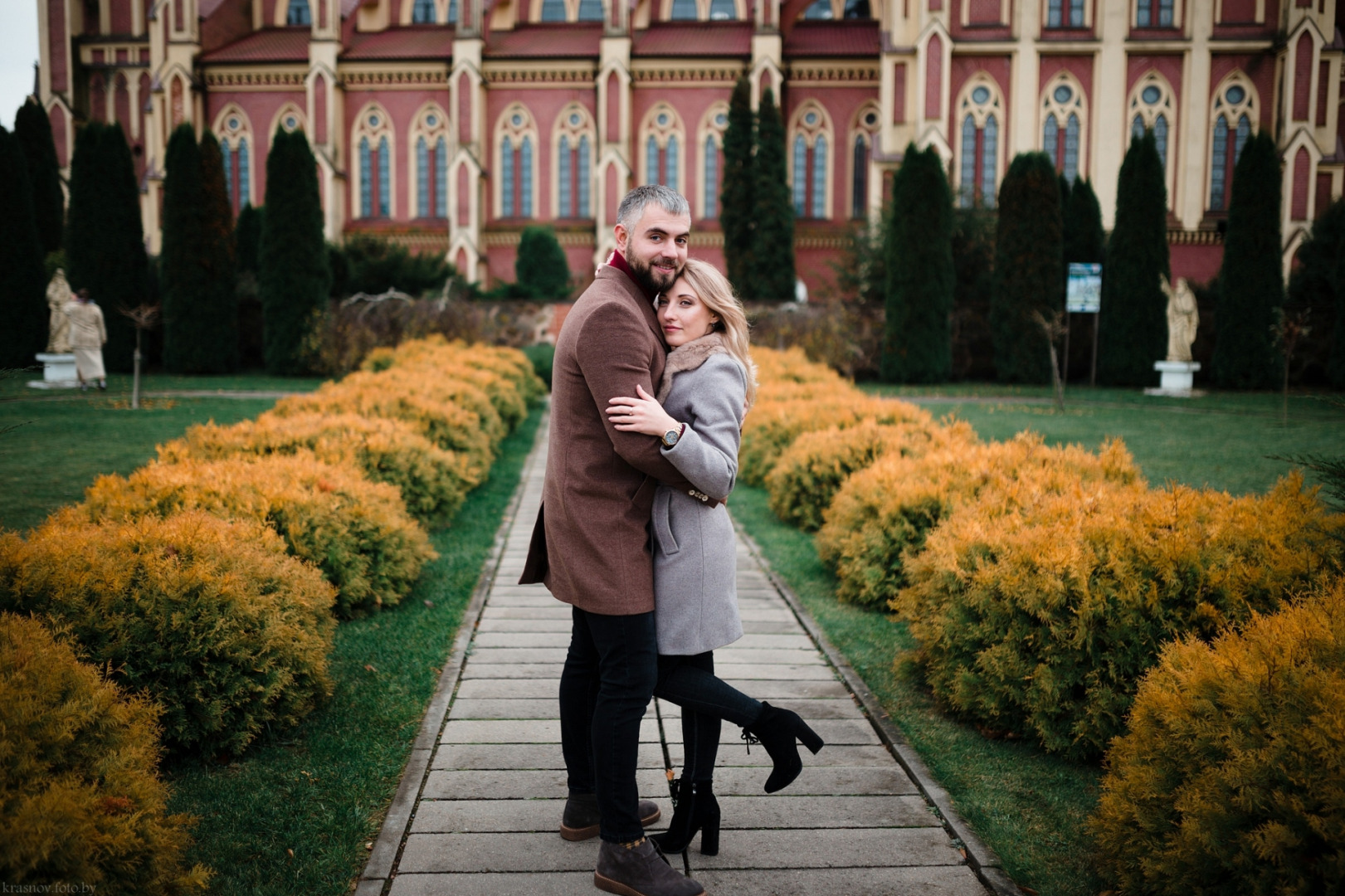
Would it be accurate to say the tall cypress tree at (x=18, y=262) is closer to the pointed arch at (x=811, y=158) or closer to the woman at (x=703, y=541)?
the woman at (x=703, y=541)

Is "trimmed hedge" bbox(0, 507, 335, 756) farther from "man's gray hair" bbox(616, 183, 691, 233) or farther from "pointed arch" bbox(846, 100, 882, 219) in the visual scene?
"pointed arch" bbox(846, 100, 882, 219)

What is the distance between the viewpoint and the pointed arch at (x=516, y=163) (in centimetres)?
3684

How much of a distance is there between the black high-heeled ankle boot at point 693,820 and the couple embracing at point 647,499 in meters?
0.07

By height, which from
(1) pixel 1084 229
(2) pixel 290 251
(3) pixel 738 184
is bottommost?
(2) pixel 290 251

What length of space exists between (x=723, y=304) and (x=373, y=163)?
37.7 metres

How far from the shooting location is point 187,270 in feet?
73.2

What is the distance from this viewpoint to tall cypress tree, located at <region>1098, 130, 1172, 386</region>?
77.1ft

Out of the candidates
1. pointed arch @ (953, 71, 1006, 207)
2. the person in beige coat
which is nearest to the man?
the person in beige coat

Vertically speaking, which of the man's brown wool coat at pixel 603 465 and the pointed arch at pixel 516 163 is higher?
the pointed arch at pixel 516 163

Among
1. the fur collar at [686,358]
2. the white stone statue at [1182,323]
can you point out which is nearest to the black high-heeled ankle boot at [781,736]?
the fur collar at [686,358]

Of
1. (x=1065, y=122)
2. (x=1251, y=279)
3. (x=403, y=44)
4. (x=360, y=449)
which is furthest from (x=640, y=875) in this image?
(x=403, y=44)

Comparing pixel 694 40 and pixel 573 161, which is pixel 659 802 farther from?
pixel 694 40

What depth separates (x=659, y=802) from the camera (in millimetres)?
Answer: 3396

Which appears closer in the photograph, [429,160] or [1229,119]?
[1229,119]
